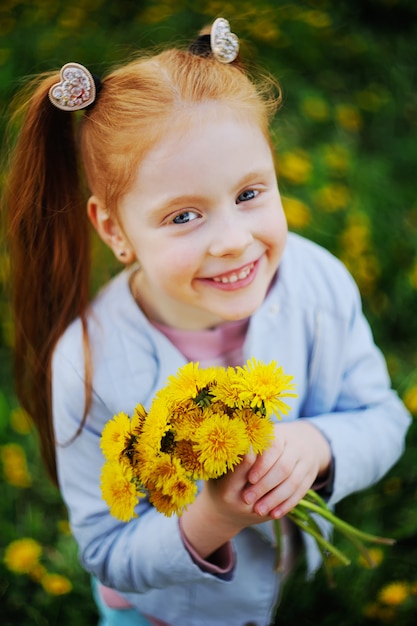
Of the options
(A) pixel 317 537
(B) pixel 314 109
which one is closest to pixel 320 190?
(B) pixel 314 109

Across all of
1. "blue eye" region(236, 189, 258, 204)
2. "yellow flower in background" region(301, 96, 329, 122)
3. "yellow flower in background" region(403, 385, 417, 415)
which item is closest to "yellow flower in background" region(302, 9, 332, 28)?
"yellow flower in background" region(301, 96, 329, 122)

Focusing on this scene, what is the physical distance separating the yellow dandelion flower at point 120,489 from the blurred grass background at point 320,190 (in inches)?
22.9

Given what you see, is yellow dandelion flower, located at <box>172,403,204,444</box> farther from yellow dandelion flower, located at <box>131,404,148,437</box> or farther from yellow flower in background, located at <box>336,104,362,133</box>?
yellow flower in background, located at <box>336,104,362,133</box>

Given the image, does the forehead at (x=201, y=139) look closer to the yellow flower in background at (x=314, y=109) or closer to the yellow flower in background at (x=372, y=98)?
the yellow flower in background at (x=314, y=109)

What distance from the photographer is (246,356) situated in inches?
47.3

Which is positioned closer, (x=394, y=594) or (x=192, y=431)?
(x=192, y=431)

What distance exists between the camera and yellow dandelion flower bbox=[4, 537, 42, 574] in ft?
5.56

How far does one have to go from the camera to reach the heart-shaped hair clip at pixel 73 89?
38.4 inches

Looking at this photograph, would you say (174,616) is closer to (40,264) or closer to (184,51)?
(40,264)

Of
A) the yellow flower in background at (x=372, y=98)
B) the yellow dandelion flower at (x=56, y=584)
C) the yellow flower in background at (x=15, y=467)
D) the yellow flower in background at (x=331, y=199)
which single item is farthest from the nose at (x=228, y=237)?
the yellow flower in background at (x=372, y=98)

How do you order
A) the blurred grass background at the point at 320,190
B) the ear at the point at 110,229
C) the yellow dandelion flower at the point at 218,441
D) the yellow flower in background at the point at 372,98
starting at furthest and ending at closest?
the yellow flower in background at the point at 372,98, the blurred grass background at the point at 320,190, the ear at the point at 110,229, the yellow dandelion flower at the point at 218,441

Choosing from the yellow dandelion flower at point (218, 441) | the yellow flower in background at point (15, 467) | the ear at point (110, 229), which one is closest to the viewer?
the yellow dandelion flower at point (218, 441)

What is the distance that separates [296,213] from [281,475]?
1.27 metres

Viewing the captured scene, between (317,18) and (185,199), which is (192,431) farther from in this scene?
(317,18)
